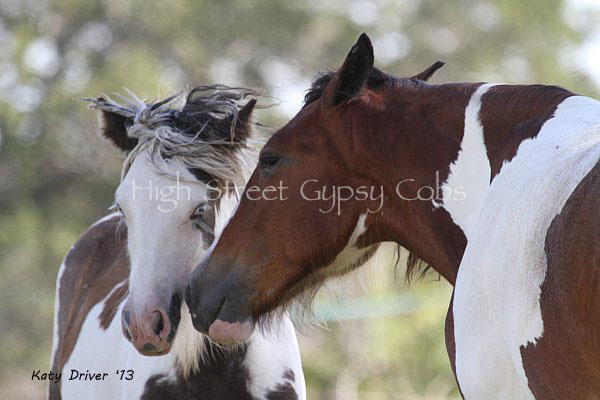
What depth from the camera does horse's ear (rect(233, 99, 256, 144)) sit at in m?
4.21

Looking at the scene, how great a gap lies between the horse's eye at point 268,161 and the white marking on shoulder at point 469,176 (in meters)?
0.69

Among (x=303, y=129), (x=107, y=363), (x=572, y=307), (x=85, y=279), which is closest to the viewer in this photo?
(x=572, y=307)

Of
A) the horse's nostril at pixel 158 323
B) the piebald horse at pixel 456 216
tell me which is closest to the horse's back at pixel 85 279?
the horse's nostril at pixel 158 323

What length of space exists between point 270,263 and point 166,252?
0.61 meters

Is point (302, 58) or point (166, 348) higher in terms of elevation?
point (302, 58)

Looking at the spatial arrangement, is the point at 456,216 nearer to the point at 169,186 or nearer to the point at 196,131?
the point at 169,186

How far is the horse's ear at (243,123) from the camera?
4.21 meters

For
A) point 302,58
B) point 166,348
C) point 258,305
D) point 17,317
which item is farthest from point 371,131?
point 302,58

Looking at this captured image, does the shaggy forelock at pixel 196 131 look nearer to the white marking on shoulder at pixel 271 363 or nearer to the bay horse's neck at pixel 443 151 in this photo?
the white marking on shoulder at pixel 271 363

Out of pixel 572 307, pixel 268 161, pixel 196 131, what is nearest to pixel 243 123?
pixel 196 131

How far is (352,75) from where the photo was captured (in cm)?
322

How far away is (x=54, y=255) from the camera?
19.2 m

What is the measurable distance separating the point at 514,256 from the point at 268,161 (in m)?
1.26

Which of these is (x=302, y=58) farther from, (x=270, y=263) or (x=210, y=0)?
(x=270, y=263)
